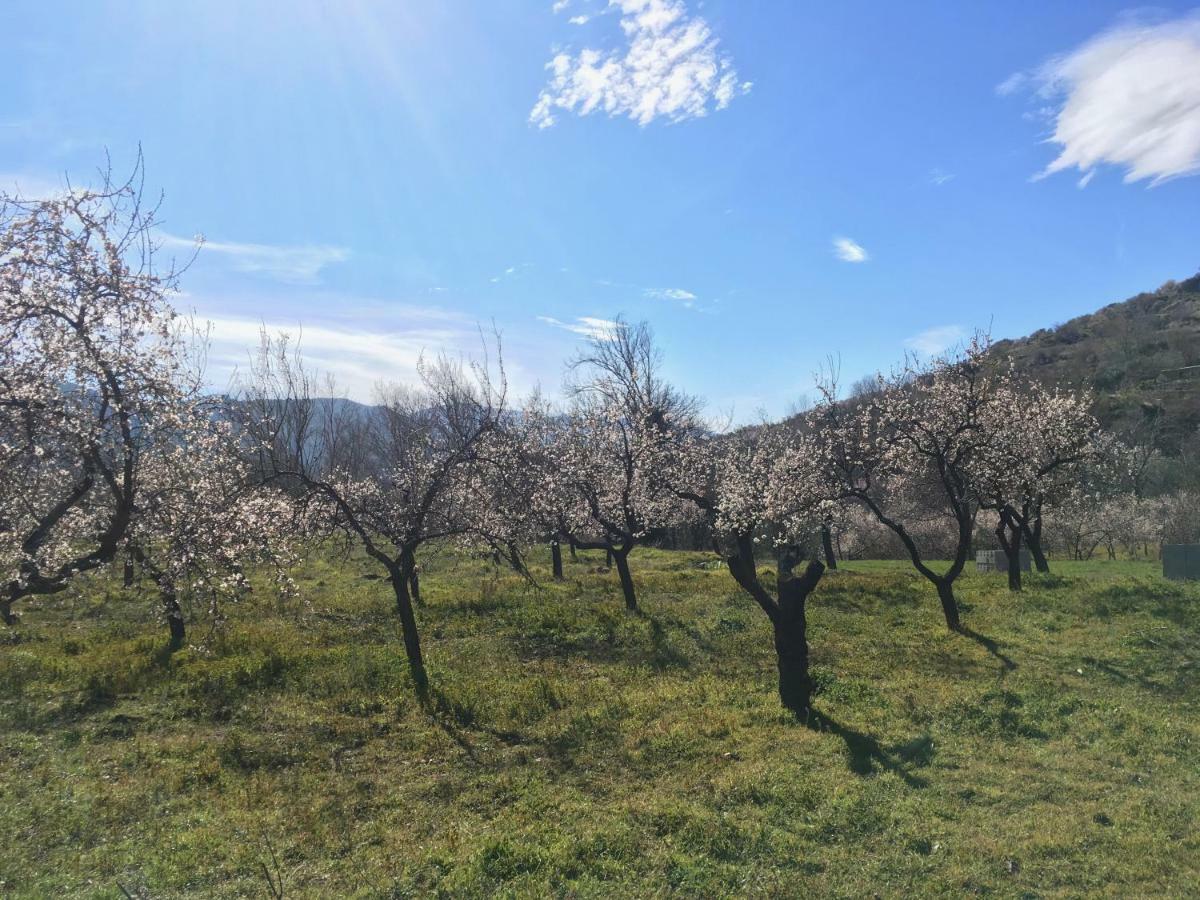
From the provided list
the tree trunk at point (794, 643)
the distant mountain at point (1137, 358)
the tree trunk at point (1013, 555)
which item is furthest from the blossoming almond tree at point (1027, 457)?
the distant mountain at point (1137, 358)

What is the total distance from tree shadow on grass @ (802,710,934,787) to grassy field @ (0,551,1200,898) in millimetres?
51

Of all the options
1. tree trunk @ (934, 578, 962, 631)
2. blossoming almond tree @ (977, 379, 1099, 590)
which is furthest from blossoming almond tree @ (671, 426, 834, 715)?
blossoming almond tree @ (977, 379, 1099, 590)

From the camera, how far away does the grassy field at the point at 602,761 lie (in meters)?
7.12

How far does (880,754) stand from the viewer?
1023 centimetres

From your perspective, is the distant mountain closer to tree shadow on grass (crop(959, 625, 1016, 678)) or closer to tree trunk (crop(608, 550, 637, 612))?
tree shadow on grass (crop(959, 625, 1016, 678))

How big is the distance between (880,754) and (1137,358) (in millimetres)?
103255

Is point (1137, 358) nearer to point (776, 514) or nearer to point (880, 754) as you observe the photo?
point (776, 514)

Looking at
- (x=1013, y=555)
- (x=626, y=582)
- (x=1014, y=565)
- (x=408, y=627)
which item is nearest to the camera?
(x=408, y=627)

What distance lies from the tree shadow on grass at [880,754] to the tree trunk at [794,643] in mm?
818

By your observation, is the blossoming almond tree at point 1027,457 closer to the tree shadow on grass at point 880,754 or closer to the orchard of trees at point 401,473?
the orchard of trees at point 401,473

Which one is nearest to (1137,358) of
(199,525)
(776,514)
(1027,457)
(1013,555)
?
(1013,555)

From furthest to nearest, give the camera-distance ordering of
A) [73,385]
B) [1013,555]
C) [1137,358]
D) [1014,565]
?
[1137,358] < [1013,555] < [1014,565] < [73,385]

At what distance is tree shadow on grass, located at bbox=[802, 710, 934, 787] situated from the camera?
958 cm

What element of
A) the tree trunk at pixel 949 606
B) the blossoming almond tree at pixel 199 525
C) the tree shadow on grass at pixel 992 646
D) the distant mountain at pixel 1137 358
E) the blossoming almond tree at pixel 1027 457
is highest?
the distant mountain at pixel 1137 358
